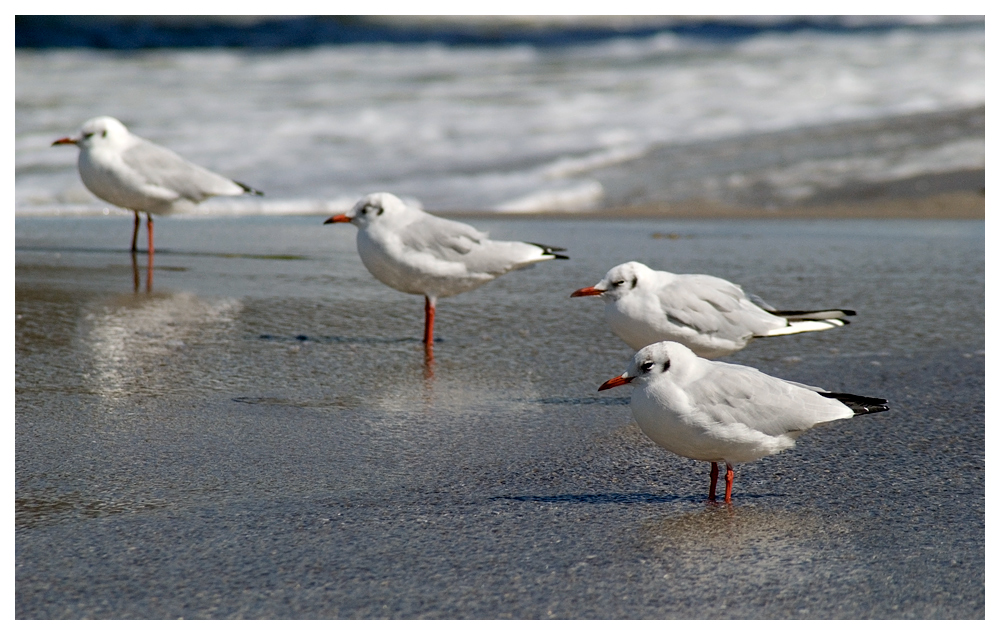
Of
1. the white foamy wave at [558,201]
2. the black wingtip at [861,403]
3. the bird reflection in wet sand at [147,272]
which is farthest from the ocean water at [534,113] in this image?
the black wingtip at [861,403]

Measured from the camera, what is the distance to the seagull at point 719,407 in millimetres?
3006

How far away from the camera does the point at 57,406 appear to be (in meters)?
3.81

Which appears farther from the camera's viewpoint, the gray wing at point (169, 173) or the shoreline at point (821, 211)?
the shoreline at point (821, 211)

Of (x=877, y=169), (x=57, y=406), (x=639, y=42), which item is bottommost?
(x=57, y=406)

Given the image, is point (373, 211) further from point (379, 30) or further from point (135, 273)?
point (379, 30)

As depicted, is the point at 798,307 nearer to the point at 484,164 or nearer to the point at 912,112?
the point at 484,164

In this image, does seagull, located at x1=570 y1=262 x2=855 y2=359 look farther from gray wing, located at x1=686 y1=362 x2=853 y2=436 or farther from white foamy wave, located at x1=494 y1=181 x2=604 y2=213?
white foamy wave, located at x1=494 y1=181 x2=604 y2=213

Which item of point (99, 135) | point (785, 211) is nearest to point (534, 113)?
point (785, 211)

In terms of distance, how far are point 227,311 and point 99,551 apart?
3233 millimetres

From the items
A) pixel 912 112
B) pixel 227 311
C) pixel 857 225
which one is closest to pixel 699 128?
pixel 912 112

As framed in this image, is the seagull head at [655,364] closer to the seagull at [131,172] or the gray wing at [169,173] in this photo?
the seagull at [131,172]

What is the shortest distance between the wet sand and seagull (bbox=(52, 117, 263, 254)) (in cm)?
149

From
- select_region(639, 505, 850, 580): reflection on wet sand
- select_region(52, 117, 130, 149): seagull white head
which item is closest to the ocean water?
select_region(52, 117, 130, 149): seagull white head

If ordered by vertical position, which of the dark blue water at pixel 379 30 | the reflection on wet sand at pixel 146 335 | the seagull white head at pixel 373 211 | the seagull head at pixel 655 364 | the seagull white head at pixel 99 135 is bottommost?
the reflection on wet sand at pixel 146 335
